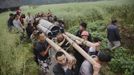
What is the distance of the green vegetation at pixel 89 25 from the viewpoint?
3.84m

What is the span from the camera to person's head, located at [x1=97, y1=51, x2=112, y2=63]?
372cm

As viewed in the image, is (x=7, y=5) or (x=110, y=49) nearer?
(x=110, y=49)

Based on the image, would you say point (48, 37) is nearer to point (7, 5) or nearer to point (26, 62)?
point (26, 62)

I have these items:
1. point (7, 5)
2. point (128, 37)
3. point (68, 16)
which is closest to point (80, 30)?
point (68, 16)

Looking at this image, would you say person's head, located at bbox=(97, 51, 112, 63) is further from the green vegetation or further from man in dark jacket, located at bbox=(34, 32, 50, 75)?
man in dark jacket, located at bbox=(34, 32, 50, 75)

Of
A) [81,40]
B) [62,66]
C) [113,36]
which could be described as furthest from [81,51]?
[113,36]

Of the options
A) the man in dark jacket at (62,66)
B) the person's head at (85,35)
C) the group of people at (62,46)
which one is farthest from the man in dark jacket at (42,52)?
the person's head at (85,35)

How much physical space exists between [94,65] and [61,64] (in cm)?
29

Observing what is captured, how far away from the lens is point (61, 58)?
12.4ft

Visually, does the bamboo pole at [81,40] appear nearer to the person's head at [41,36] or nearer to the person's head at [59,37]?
the person's head at [59,37]

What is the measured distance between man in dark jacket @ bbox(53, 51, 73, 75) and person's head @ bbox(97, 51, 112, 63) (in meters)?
0.28

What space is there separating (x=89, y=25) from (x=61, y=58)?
394 mm

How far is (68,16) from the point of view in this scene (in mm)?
3936

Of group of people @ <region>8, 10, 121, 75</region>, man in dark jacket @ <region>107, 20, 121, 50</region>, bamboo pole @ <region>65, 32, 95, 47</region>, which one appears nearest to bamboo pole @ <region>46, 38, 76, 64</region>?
group of people @ <region>8, 10, 121, 75</region>
